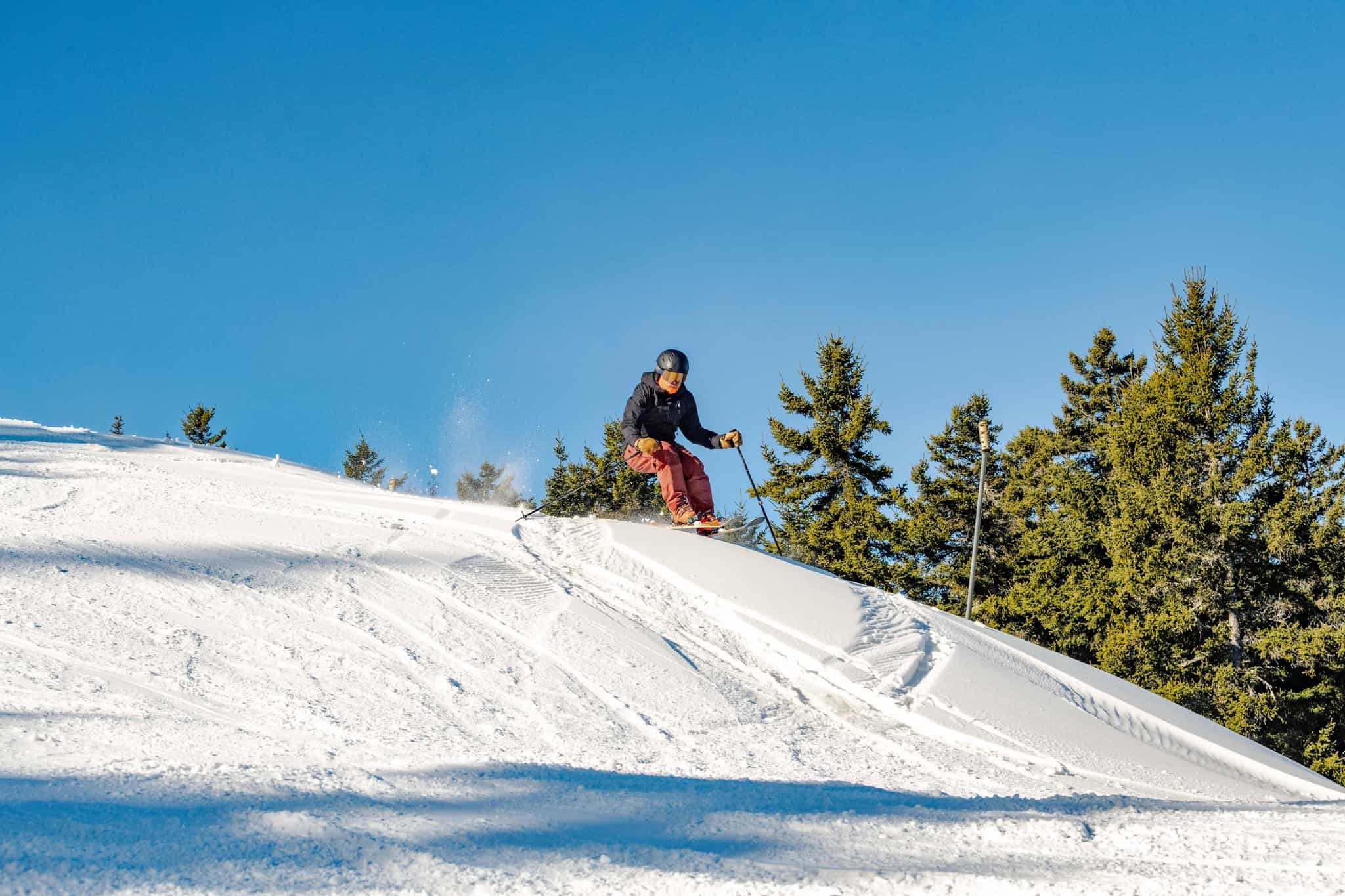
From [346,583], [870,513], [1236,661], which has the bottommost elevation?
[1236,661]

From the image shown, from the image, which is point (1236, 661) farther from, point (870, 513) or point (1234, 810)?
point (1234, 810)

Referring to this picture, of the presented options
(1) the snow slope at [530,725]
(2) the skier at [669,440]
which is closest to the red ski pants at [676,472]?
(2) the skier at [669,440]

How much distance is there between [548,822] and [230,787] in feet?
3.41

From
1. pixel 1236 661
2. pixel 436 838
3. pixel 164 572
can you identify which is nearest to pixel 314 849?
pixel 436 838

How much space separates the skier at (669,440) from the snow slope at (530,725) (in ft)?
3.19

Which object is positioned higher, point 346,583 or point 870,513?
point 870,513

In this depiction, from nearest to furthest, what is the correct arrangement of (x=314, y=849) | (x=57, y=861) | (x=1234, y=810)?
(x=57, y=861) < (x=314, y=849) < (x=1234, y=810)

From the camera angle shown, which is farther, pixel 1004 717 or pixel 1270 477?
pixel 1270 477

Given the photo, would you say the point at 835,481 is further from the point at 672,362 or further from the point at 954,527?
the point at 672,362

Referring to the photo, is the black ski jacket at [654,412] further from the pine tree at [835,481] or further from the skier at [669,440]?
the pine tree at [835,481]

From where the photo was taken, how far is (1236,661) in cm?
1952

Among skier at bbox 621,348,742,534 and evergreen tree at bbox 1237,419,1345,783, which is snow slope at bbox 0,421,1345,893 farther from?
evergreen tree at bbox 1237,419,1345,783

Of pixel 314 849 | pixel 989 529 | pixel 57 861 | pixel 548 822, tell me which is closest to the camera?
pixel 57 861

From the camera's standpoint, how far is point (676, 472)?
8.39 m
